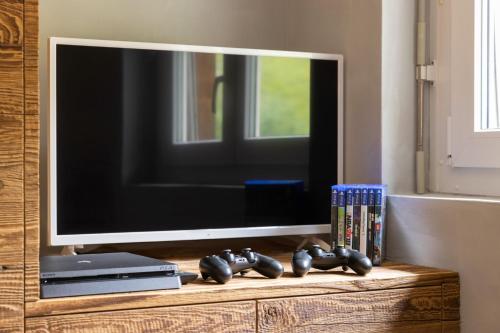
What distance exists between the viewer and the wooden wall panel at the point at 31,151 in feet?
4.86

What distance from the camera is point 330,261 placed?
181 cm

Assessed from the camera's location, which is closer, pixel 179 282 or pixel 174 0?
pixel 179 282

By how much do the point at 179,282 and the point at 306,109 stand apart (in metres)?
0.78

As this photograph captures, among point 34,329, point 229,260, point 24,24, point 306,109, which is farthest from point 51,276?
point 306,109

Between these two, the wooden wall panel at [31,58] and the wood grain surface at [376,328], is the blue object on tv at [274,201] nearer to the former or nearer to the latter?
the wood grain surface at [376,328]

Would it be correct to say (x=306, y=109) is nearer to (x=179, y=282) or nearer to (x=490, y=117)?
(x=490, y=117)

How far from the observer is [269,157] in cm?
213

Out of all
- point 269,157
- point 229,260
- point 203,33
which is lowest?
point 229,260

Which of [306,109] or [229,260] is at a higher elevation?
[306,109]

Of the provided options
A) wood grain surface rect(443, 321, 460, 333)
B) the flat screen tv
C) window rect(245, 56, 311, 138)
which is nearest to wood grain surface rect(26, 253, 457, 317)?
wood grain surface rect(443, 321, 460, 333)

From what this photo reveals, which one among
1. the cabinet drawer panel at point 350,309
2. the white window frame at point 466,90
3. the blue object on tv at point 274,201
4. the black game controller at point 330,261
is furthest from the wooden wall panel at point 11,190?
the white window frame at point 466,90

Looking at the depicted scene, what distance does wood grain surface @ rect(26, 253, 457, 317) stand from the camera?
1494 mm

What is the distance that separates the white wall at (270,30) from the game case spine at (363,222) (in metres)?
0.18

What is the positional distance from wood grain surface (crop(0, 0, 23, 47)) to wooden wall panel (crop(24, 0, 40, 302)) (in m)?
0.01
